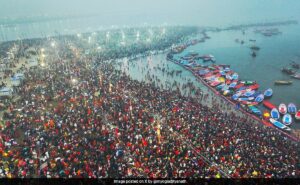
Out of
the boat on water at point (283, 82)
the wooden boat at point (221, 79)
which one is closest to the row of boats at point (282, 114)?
the wooden boat at point (221, 79)

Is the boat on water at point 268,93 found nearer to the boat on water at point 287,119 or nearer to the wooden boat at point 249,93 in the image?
the wooden boat at point 249,93

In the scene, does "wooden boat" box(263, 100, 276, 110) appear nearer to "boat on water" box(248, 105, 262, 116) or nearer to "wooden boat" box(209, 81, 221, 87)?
"boat on water" box(248, 105, 262, 116)

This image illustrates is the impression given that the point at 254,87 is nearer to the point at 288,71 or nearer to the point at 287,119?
the point at 287,119

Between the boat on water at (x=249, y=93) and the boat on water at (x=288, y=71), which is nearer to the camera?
the boat on water at (x=249, y=93)


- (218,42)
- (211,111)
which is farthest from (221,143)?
(218,42)

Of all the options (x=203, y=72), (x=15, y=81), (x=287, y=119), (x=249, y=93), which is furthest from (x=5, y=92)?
(x=287, y=119)

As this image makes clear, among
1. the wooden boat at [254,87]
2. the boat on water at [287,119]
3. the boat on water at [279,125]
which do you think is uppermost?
the wooden boat at [254,87]
